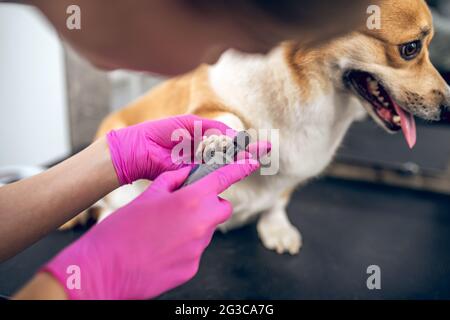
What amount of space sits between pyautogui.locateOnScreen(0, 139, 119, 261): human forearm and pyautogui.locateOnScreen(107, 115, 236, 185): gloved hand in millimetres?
22

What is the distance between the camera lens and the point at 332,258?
2.99 ft

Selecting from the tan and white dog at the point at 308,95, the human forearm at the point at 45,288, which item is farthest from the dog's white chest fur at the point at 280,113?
the human forearm at the point at 45,288

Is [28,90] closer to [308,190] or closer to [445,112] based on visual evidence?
[308,190]

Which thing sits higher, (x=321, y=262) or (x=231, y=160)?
(x=231, y=160)

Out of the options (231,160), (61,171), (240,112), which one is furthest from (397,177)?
(61,171)

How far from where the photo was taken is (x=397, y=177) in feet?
4.48

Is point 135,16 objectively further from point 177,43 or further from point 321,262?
point 321,262

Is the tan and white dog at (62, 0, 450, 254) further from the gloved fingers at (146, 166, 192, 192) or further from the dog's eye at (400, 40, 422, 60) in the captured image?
the gloved fingers at (146, 166, 192, 192)

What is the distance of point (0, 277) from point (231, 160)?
56 centimetres

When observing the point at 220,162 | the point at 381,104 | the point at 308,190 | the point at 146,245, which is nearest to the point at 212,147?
the point at 220,162

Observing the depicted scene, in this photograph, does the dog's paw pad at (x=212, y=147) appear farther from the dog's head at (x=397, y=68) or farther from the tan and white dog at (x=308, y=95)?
the dog's head at (x=397, y=68)

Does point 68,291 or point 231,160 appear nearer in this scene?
point 68,291

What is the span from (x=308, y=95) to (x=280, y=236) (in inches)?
15.0

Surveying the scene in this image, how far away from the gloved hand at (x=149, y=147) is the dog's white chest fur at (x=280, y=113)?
0.08m
